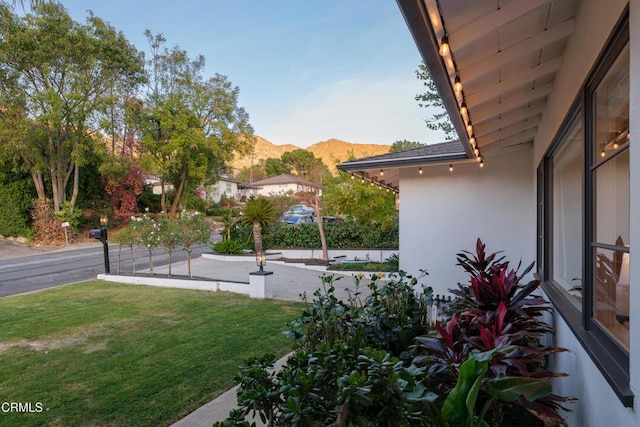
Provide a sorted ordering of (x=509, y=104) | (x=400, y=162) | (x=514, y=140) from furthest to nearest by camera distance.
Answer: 1. (x=400, y=162)
2. (x=514, y=140)
3. (x=509, y=104)

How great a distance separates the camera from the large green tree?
2412cm

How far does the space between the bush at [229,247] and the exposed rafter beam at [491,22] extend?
1382 cm

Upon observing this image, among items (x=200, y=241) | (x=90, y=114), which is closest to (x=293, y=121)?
(x=90, y=114)

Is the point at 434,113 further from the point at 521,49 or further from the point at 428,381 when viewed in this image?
the point at 428,381

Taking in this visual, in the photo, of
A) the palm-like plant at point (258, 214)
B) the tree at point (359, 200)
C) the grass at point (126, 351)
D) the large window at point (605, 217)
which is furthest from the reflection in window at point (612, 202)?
the palm-like plant at point (258, 214)

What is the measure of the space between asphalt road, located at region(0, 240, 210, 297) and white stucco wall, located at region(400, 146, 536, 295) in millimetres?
8760

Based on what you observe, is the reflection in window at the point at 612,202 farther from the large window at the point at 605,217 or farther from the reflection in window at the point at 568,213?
the reflection in window at the point at 568,213

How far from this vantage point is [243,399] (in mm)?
1794

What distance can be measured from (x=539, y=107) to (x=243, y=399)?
4.47m

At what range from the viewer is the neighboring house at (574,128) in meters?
1.61

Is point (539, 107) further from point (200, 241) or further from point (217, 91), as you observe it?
point (217, 91)

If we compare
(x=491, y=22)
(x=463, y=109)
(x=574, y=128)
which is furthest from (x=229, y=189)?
(x=491, y=22)

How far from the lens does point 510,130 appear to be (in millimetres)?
5105

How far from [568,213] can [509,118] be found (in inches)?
57.2
